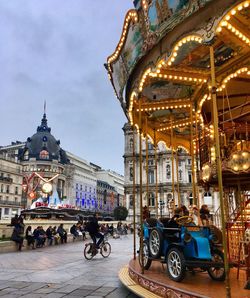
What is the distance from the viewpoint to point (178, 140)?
47.1ft

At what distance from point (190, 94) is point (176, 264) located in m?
5.79

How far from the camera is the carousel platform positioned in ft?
16.7

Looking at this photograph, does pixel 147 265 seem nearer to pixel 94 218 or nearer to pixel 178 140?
pixel 94 218

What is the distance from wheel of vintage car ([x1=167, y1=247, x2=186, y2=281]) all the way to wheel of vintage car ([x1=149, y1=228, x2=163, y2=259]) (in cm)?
51

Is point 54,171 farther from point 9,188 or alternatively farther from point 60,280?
point 60,280

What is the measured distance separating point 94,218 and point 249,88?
7.57 m

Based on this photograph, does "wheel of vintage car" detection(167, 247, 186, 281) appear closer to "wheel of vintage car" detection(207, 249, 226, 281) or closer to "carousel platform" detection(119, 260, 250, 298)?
"carousel platform" detection(119, 260, 250, 298)

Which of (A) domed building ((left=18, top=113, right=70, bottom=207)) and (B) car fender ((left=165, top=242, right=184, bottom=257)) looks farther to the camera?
(A) domed building ((left=18, top=113, right=70, bottom=207))

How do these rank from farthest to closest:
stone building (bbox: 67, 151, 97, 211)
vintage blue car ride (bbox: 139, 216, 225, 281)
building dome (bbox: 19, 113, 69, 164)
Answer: stone building (bbox: 67, 151, 97, 211)
building dome (bbox: 19, 113, 69, 164)
vintage blue car ride (bbox: 139, 216, 225, 281)

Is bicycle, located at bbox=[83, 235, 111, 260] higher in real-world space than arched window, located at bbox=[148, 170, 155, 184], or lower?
lower

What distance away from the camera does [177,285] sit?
5715 millimetres

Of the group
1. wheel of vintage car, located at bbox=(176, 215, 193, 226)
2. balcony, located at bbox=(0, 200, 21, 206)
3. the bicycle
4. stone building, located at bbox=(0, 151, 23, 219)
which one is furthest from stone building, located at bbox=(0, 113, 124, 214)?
wheel of vintage car, located at bbox=(176, 215, 193, 226)

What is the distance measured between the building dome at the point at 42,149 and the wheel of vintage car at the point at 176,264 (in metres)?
82.7

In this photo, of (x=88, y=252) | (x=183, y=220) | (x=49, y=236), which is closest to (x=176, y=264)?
(x=183, y=220)
